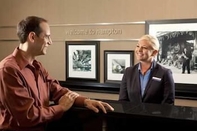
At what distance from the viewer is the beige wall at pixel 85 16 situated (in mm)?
3832

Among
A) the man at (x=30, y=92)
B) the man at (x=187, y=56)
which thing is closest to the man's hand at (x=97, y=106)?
the man at (x=30, y=92)

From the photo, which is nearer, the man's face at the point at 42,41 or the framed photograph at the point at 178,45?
the man's face at the point at 42,41

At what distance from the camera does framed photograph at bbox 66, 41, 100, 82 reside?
431 cm

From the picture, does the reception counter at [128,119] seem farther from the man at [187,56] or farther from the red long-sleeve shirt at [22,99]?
the man at [187,56]

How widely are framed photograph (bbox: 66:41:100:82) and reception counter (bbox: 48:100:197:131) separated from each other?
2.43m

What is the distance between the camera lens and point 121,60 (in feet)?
13.5

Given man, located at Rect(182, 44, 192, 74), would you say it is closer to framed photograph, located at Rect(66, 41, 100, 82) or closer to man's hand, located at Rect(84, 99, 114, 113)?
framed photograph, located at Rect(66, 41, 100, 82)

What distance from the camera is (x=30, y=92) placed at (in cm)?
169

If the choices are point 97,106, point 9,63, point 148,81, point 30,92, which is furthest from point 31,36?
point 148,81

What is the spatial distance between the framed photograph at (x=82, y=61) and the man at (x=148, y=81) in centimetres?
152

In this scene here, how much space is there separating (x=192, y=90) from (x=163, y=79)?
121 cm

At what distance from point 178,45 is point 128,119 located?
7.75ft

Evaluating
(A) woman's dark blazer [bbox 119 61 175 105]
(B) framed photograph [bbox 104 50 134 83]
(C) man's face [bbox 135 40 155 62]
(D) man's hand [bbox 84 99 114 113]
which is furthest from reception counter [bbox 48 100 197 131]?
(B) framed photograph [bbox 104 50 134 83]

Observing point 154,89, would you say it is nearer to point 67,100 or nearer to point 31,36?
point 67,100
